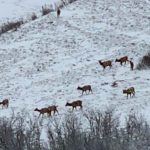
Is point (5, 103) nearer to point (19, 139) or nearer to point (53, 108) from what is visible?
point (53, 108)

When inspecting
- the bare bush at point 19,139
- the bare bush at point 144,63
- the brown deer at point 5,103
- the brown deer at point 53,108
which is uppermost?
the bare bush at point 144,63

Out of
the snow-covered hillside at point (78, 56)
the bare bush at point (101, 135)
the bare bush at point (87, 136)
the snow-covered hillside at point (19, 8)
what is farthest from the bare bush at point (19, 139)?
the snow-covered hillside at point (19, 8)

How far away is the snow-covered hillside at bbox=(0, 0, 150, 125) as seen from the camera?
28375 mm

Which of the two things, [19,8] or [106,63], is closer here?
[106,63]

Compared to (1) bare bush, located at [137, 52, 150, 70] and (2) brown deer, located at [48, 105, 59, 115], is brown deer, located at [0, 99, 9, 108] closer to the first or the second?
(2) brown deer, located at [48, 105, 59, 115]

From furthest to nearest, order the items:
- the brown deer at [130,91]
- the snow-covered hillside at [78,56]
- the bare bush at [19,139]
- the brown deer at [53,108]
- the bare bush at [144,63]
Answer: the bare bush at [144,63] < the snow-covered hillside at [78,56] < the brown deer at [130,91] < the brown deer at [53,108] < the bare bush at [19,139]

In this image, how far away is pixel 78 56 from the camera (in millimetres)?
36531

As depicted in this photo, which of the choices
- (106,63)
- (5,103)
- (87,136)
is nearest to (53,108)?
(5,103)

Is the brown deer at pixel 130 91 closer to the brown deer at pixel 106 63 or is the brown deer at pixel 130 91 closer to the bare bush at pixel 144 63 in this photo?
the bare bush at pixel 144 63

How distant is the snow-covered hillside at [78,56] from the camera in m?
28.4

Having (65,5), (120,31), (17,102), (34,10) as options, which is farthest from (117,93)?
(34,10)

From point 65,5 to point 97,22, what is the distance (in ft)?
18.5

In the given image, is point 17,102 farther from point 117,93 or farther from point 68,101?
point 117,93

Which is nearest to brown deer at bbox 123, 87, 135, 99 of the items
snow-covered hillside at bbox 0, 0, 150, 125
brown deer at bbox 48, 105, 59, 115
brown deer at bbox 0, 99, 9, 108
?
snow-covered hillside at bbox 0, 0, 150, 125
